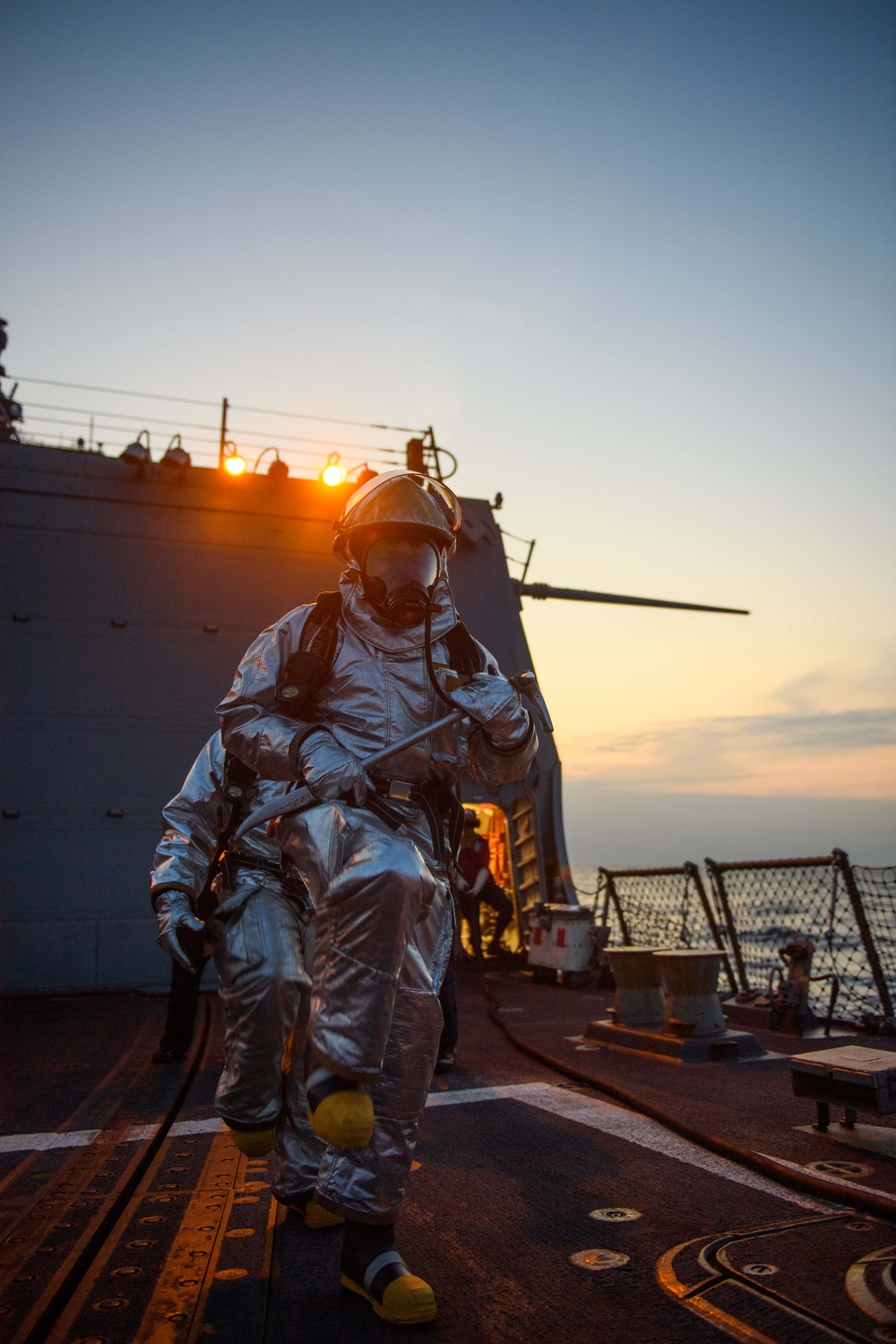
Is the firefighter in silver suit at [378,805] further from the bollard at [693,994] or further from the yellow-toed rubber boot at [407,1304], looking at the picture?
the bollard at [693,994]

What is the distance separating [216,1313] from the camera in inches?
81.4

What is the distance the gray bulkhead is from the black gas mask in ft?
24.7

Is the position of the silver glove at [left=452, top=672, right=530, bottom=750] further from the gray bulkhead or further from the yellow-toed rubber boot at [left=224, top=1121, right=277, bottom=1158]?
the gray bulkhead

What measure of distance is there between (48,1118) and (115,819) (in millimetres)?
5493

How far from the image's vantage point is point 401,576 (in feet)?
8.98

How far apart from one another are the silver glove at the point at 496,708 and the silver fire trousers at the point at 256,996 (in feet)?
3.38

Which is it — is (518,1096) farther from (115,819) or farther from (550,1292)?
(115,819)

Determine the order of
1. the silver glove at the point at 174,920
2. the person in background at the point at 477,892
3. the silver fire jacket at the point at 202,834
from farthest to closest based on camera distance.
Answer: the person in background at the point at 477,892 < the silver fire jacket at the point at 202,834 < the silver glove at the point at 174,920

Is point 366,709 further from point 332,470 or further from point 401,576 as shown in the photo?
point 332,470

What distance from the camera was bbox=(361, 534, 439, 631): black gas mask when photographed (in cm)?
265

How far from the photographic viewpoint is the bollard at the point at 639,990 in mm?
5836

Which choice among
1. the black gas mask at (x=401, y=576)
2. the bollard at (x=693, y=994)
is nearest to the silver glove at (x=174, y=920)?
the black gas mask at (x=401, y=576)

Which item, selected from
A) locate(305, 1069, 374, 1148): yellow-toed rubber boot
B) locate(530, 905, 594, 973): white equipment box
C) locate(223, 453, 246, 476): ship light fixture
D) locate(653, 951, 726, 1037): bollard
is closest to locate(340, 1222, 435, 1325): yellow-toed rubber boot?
locate(305, 1069, 374, 1148): yellow-toed rubber boot

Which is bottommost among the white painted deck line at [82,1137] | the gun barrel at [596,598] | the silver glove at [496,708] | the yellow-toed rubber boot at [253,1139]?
the white painted deck line at [82,1137]
